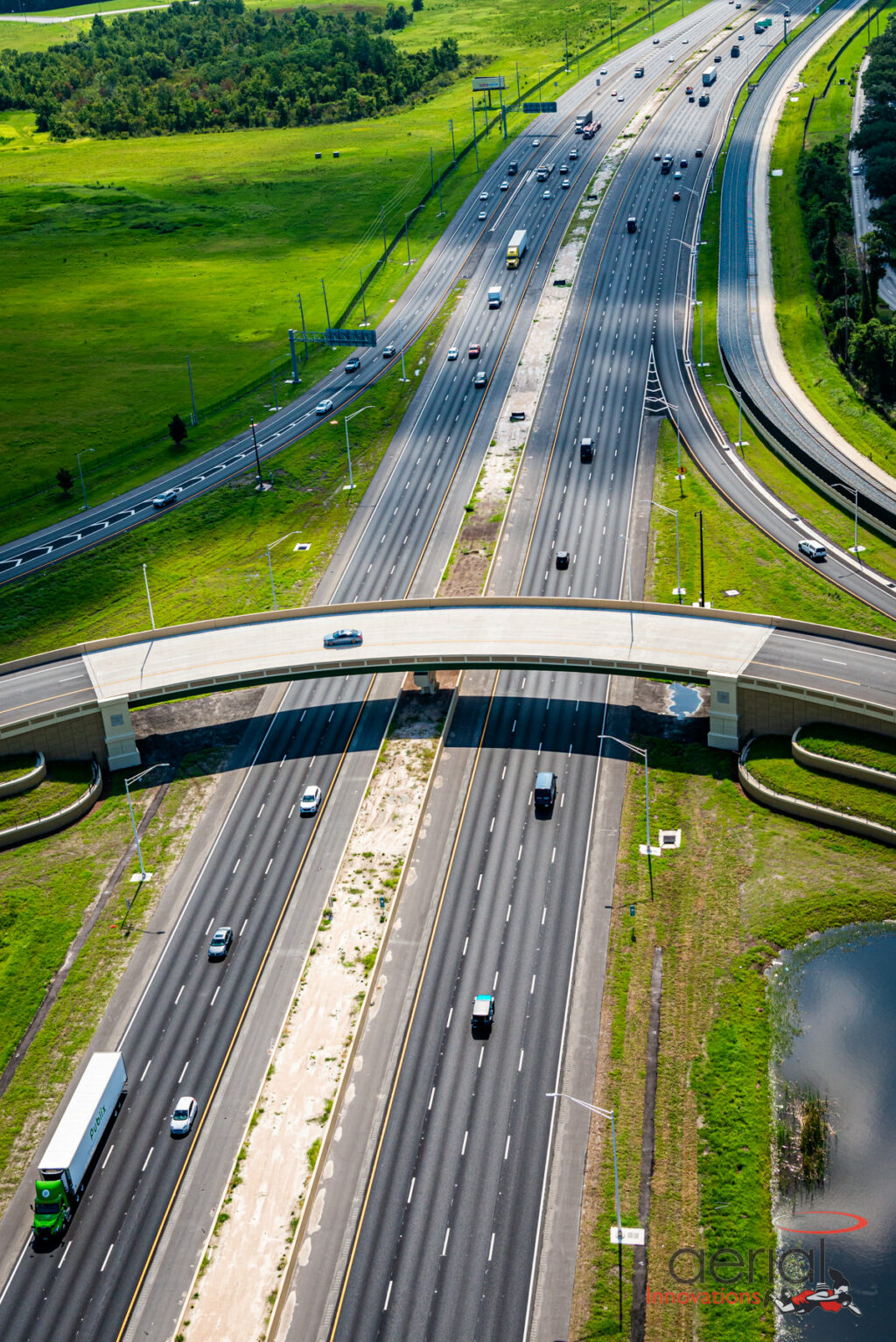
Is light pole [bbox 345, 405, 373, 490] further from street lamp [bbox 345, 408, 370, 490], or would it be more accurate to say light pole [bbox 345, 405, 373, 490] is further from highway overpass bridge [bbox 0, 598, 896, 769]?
highway overpass bridge [bbox 0, 598, 896, 769]

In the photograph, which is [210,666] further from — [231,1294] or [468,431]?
[468,431]

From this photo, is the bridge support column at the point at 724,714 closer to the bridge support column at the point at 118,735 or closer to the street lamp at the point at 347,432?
the bridge support column at the point at 118,735

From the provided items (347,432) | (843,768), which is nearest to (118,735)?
(843,768)

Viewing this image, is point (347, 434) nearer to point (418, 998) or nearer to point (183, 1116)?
point (418, 998)

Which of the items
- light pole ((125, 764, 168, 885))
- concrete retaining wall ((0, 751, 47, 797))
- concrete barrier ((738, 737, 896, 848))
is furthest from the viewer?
concrete retaining wall ((0, 751, 47, 797))

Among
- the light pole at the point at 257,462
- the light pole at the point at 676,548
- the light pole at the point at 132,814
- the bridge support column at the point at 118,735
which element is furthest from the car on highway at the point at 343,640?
the light pole at the point at 257,462

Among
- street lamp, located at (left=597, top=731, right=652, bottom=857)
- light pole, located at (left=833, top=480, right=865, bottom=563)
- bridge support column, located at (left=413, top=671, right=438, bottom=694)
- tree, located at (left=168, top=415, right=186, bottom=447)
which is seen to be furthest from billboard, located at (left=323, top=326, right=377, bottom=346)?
street lamp, located at (left=597, top=731, right=652, bottom=857)

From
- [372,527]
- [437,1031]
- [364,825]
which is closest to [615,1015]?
[437,1031]
